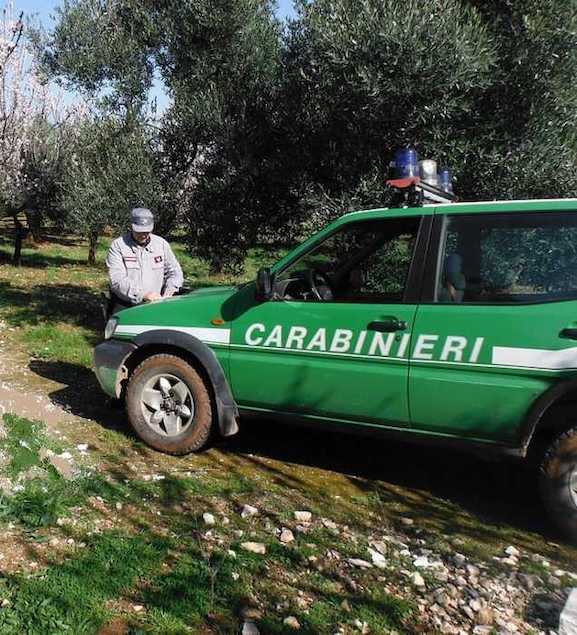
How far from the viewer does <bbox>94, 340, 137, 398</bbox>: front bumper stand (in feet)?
17.0

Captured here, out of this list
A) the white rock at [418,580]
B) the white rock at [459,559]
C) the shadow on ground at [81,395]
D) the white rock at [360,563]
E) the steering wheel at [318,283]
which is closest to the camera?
the white rock at [418,580]

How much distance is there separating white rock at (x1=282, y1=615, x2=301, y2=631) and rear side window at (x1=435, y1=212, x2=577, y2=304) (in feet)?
6.81

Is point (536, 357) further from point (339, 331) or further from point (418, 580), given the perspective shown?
point (418, 580)

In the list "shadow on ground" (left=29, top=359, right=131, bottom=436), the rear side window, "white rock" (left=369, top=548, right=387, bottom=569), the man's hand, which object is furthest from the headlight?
"white rock" (left=369, top=548, right=387, bottom=569)

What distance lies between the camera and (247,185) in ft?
26.4

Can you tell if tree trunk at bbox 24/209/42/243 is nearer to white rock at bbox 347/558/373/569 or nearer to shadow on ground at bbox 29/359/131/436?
shadow on ground at bbox 29/359/131/436

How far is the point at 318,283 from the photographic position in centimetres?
479

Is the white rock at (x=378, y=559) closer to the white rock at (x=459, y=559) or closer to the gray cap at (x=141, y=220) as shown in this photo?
the white rock at (x=459, y=559)

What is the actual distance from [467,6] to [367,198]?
1957 mm

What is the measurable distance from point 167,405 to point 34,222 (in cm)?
1672

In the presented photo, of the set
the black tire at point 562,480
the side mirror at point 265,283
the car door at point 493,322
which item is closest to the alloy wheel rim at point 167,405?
the side mirror at point 265,283

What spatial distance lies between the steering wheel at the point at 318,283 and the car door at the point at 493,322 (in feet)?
2.51

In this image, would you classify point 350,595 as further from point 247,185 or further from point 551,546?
point 247,185

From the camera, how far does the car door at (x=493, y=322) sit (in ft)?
12.5
